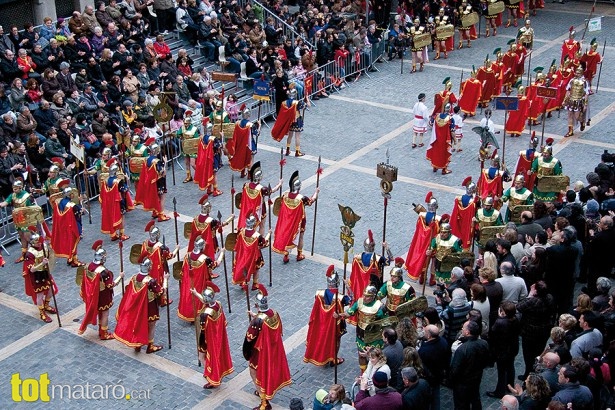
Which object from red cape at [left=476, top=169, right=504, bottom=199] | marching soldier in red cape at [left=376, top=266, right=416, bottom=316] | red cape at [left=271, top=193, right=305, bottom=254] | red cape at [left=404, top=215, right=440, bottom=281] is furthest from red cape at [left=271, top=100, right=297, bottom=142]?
marching soldier in red cape at [left=376, top=266, right=416, bottom=316]

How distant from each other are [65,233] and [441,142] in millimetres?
9140

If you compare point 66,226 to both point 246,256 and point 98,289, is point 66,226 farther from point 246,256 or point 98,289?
point 246,256

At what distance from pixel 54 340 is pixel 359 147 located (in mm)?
10939

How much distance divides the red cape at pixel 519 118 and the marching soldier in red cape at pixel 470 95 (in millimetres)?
1734

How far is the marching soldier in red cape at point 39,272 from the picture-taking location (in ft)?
53.5

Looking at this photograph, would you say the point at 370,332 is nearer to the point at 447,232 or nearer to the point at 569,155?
the point at 447,232

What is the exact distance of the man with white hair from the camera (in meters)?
14.3

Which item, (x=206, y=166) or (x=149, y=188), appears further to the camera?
(x=206, y=166)

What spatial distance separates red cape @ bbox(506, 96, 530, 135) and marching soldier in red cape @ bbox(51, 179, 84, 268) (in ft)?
39.2

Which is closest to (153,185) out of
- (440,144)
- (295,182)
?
(295,182)

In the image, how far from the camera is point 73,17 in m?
25.6

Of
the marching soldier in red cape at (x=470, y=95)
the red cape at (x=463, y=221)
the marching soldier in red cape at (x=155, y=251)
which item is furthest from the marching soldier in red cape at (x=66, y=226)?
the marching soldier in red cape at (x=470, y=95)

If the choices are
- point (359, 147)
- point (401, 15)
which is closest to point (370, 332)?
point (359, 147)

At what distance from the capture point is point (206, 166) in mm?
22047
